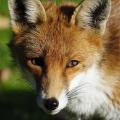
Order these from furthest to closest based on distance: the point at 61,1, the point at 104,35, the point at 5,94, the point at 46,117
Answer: the point at 5,94
the point at 46,117
the point at 61,1
the point at 104,35

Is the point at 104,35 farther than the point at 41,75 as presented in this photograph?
Yes

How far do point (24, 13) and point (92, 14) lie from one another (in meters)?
0.94

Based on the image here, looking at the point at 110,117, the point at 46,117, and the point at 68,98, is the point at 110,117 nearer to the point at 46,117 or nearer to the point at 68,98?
the point at 68,98

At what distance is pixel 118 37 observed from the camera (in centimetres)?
857

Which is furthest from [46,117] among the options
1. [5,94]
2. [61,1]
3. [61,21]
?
[61,21]

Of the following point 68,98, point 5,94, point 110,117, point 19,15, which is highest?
point 19,15

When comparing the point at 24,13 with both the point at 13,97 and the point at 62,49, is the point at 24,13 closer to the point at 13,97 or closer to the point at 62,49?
the point at 62,49

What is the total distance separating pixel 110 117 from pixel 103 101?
291mm

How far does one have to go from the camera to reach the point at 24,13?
27.3ft

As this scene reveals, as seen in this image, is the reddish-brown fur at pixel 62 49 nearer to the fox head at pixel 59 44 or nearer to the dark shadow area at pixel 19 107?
the fox head at pixel 59 44

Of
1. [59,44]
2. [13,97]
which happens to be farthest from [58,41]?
[13,97]

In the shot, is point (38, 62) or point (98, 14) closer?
point (38, 62)

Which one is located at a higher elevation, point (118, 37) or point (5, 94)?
point (118, 37)

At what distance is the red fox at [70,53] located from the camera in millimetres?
7766
